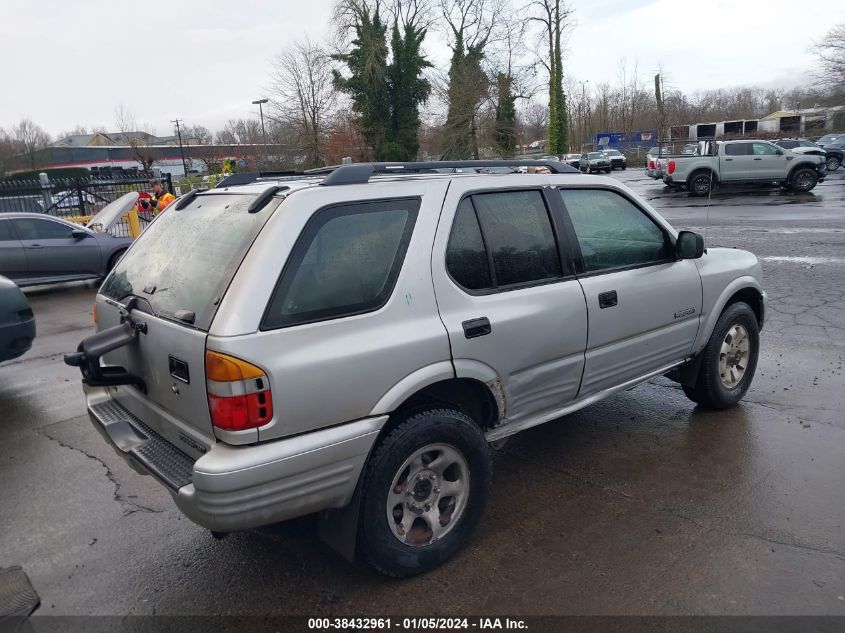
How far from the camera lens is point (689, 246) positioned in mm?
4148

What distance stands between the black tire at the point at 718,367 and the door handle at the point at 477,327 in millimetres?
2219

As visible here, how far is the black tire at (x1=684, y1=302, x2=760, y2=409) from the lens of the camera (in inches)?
178

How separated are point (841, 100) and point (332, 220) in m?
50.2

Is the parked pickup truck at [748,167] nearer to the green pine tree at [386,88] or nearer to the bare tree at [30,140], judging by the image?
the green pine tree at [386,88]

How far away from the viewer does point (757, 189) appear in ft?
79.9

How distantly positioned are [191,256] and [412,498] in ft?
5.08

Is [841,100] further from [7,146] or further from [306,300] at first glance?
[7,146]

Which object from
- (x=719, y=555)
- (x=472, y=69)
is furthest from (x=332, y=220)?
(x=472, y=69)

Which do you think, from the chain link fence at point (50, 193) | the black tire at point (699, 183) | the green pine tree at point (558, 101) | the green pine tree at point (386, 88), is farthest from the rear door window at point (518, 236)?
the green pine tree at point (558, 101)

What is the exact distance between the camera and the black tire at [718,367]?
14.9 ft

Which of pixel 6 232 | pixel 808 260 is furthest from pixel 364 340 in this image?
pixel 6 232

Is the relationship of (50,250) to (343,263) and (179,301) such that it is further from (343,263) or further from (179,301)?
(343,263)

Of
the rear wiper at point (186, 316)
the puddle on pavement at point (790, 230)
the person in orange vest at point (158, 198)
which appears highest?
the person in orange vest at point (158, 198)

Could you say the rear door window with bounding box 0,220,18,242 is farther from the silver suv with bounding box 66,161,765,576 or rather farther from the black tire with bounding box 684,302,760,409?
the black tire with bounding box 684,302,760,409
